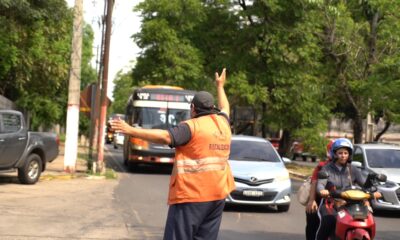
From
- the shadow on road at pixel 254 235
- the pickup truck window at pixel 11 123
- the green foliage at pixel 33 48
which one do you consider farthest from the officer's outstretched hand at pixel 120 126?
the pickup truck window at pixel 11 123

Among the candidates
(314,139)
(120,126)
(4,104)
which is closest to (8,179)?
(4,104)

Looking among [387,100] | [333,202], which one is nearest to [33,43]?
[387,100]

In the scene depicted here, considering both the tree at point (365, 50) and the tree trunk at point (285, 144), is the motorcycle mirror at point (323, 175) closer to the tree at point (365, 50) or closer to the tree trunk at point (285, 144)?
the tree at point (365, 50)

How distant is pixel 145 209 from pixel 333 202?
680 cm

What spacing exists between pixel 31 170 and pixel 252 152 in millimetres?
6181

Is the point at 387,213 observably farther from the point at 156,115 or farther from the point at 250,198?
the point at 156,115

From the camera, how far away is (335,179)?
672 cm

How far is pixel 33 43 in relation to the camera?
77.4ft

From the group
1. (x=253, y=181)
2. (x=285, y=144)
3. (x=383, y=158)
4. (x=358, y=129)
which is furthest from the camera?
(x=285, y=144)

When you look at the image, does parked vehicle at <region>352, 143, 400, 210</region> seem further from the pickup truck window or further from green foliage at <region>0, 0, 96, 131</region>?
green foliage at <region>0, 0, 96, 131</region>

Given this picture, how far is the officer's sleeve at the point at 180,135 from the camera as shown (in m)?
5.16

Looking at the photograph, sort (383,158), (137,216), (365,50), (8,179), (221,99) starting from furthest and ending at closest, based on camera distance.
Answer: (365,50) → (8,179) → (383,158) → (137,216) → (221,99)

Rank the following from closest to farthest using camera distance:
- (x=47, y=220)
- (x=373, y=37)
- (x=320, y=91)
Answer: (x=47, y=220) < (x=373, y=37) < (x=320, y=91)

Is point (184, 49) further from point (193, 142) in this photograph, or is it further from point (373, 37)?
point (193, 142)
